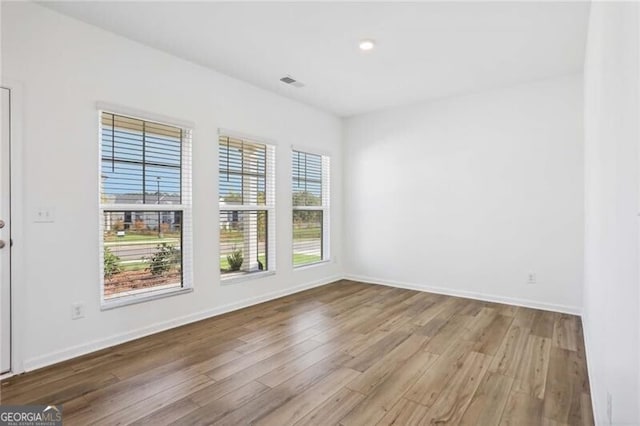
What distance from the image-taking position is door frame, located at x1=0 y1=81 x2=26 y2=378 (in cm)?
247

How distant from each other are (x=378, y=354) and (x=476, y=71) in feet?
10.5

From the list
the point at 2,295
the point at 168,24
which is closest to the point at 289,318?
the point at 2,295

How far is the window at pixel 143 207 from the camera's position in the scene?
10.1 feet

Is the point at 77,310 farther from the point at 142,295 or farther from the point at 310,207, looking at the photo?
the point at 310,207

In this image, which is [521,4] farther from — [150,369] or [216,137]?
[150,369]

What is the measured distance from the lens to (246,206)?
425 centimetres

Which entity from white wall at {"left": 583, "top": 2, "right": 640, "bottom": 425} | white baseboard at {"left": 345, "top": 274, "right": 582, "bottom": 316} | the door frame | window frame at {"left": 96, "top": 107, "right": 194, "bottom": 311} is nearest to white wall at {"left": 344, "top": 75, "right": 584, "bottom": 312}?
white baseboard at {"left": 345, "top": 274, "right": 582, "bottom": 316}

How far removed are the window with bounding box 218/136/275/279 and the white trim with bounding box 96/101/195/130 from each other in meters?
0.51

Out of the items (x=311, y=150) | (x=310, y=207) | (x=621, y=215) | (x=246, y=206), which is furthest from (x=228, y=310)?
(x=621, y=215)

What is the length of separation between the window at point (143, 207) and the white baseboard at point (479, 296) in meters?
3.00

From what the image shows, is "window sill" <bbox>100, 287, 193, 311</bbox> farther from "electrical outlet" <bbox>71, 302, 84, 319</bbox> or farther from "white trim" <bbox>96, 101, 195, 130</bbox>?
"white trim" <bbox>96, 101, 195, 130</bbox>

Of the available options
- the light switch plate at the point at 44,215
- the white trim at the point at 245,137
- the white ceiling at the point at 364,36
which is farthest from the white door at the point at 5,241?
the white trim at the point at 245,137

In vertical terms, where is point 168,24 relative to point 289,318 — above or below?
above

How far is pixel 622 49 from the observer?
3.85 ft
